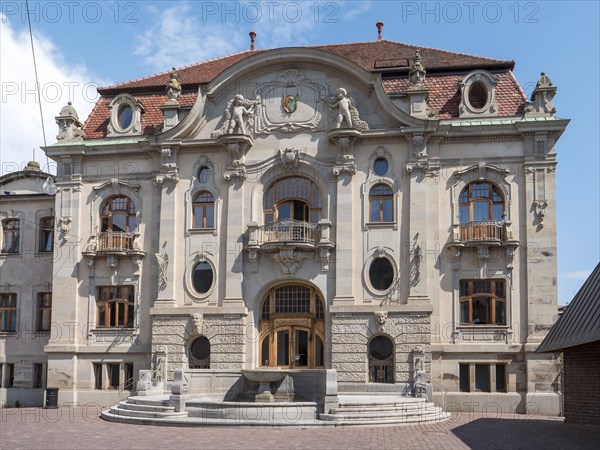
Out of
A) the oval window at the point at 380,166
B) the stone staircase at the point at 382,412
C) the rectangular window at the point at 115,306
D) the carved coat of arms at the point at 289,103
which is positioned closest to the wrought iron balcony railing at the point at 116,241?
the rectangular window at the point at 115,306

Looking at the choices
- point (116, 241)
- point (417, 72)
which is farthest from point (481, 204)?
point (116, 241)

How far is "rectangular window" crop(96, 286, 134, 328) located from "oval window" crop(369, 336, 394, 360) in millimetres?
11186

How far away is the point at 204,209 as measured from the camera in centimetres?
3647

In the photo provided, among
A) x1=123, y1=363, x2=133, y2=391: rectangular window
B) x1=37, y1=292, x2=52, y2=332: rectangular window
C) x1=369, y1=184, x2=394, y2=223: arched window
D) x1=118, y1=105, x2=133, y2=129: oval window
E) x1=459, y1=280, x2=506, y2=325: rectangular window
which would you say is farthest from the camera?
x1=37, y1=292, x2=52, y2=332: rectangular window

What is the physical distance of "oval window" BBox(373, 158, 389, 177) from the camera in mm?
35125

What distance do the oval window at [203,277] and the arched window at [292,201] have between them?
339 cm

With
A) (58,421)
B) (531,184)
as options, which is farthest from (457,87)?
(58,421)

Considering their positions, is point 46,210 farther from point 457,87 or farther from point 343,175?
point 457,87

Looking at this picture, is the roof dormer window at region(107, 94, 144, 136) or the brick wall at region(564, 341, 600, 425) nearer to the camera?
the brick wall at region(564, 341, 600, 425)

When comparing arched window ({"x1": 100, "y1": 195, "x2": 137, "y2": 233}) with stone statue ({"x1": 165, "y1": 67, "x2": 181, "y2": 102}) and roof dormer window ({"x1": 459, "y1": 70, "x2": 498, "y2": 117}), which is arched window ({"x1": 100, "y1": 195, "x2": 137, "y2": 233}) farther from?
roof dormer window ({"x1": 459, "y1": 70, "x2": 498, "y2": 117})

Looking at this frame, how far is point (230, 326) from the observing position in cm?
3472

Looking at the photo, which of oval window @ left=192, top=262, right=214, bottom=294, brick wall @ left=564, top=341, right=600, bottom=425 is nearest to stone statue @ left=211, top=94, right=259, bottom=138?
oval window @ left=192, top=262, right=214, bottom=294

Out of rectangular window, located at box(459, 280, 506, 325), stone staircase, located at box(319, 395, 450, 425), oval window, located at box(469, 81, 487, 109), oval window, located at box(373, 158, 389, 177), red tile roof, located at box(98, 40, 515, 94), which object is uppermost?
red tile roof, located at box(98, 40, 515, 94)

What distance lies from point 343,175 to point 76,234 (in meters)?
13.0
